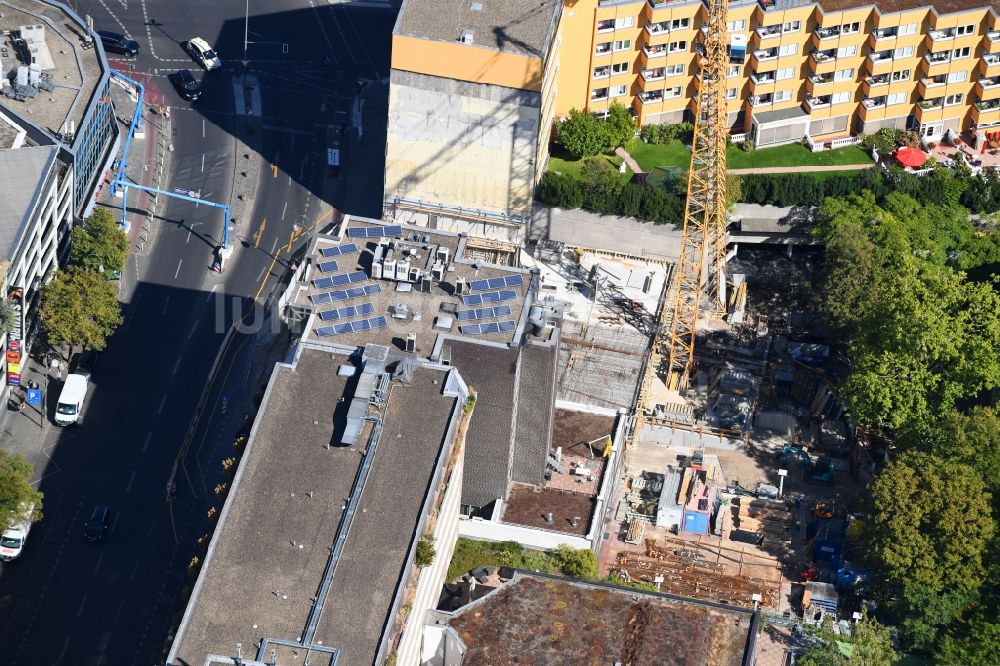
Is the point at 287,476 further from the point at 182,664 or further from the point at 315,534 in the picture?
the point at 182,664

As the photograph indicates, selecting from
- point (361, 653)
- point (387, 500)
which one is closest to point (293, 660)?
point (361, 653)

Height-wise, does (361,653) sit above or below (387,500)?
below

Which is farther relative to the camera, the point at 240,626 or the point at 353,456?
the point at 353,456

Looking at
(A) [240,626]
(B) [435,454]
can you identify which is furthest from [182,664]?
(B) [435,454]

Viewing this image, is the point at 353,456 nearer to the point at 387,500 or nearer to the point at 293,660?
the point at 387,500

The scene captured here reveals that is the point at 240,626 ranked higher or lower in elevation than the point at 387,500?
lower

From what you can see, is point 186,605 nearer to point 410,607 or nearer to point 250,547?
point 250,547
